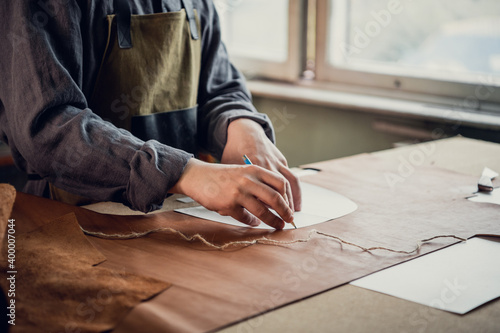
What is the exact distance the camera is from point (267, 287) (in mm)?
750

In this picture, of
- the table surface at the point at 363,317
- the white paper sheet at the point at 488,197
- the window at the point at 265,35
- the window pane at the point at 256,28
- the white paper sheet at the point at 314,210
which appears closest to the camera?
the table surface at the point at 363,317

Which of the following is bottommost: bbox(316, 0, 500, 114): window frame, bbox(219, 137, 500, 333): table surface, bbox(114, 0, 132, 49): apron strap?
bbox(219, 137, 500, 333): table surface

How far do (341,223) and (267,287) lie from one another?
287 mm

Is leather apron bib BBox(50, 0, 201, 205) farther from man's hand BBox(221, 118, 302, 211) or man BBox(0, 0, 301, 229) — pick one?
man's hand BBox(221, 118, 302, 211)

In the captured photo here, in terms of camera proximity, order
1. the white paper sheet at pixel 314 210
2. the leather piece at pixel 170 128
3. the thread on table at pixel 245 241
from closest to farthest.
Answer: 1. the thread on table at pixel 245 241
2. the white paper sheet at pixel 314 210
3. the leather piece at pixel 170 128

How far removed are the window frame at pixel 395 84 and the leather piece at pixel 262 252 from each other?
2.82 feet

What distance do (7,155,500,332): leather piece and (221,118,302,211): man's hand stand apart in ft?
0.39

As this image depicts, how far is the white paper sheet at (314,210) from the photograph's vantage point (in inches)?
39.9

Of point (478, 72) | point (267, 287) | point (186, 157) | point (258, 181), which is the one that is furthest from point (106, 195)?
point (478, 72)

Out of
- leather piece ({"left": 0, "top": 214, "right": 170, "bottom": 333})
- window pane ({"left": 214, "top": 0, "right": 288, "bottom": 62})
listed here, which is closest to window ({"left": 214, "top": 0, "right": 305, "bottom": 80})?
window pane ({"left": 214, "top": 0, "right": 288, "bottom": 62})

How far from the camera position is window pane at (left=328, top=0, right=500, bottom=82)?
1.97 m

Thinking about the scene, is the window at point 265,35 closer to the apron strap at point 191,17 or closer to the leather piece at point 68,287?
the apron strap at point 191,17

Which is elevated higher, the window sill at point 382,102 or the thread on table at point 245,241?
the thread on table at point 245,241

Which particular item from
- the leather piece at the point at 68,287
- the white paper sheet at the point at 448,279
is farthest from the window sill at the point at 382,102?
the leather piece at the point at 68,287
